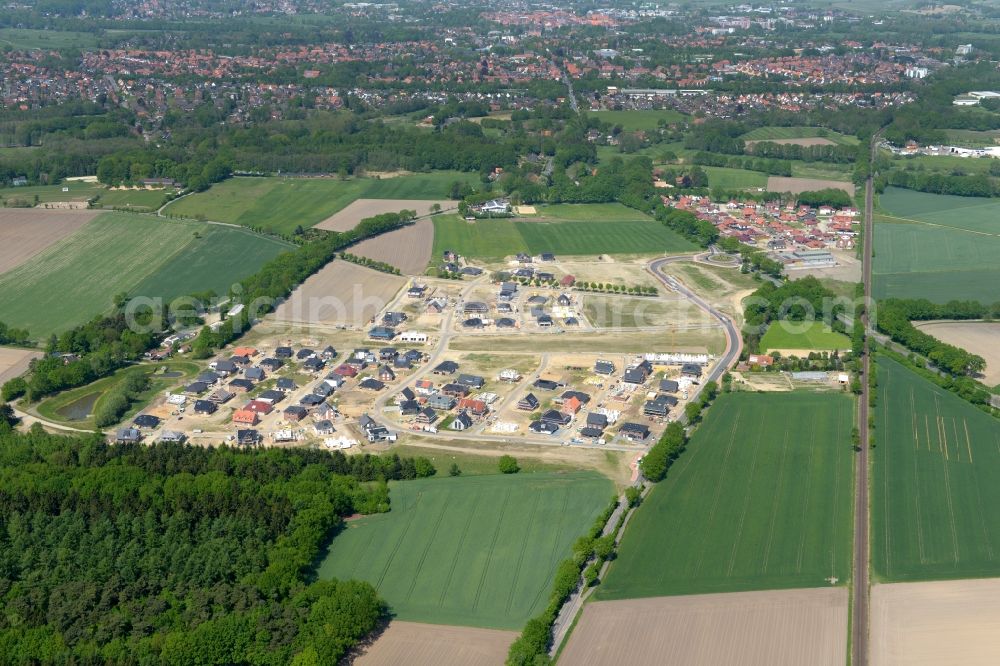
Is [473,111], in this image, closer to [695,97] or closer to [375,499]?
[695,97]

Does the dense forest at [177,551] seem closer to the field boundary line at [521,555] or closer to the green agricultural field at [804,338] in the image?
the field boundary line at [521,555]

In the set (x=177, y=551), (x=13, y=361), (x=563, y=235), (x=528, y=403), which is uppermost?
(x=13, y=361)

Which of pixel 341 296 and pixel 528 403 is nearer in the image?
pixel 528 403

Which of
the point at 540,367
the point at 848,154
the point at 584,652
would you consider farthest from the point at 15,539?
the point at 848,154

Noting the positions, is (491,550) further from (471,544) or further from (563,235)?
(563,235)

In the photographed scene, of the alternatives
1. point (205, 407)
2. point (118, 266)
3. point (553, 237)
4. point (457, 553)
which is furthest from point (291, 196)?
point (457, 553)

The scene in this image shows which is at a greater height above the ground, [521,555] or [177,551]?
[177,551]

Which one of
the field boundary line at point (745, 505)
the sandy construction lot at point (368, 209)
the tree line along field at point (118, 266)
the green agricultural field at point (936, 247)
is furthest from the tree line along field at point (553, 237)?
the field boundary line at point (745, 505)
